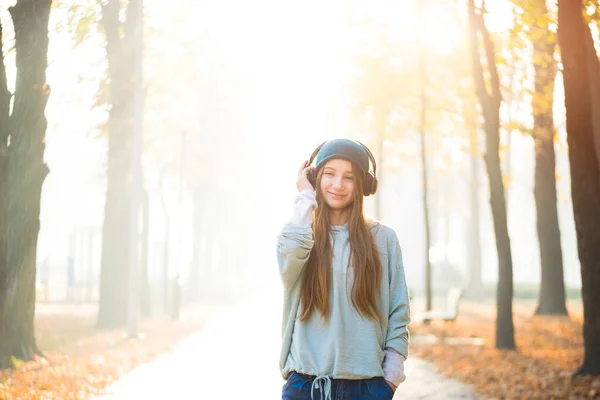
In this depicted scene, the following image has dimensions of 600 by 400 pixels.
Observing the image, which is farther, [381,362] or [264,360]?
[264,360]

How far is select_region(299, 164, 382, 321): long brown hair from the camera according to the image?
3.73m

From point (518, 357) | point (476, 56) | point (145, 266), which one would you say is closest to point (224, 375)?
point (518, 357)

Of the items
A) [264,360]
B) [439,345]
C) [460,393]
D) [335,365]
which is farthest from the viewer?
[439,345]

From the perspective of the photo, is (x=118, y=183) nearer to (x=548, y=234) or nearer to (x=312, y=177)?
(x=548, y=234)

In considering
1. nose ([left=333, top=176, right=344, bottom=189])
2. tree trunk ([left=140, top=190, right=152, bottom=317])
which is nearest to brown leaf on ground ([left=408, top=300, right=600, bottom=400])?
nose ([left=333, top=176, right=344, bottom=189])

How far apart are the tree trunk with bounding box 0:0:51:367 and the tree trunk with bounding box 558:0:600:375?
6.57 meters

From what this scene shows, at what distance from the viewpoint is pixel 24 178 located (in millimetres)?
10930

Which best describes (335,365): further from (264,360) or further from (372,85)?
(372,85)

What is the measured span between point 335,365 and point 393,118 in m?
22.5

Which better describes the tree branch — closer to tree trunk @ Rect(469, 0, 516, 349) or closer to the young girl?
tree trunk @ Rect(469, 0, 516, 349)

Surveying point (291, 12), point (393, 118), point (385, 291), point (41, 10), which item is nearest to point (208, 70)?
point (393, 118)

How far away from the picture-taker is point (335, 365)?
367 centimetres

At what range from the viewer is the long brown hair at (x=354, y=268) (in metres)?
3.73

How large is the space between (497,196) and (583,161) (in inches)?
169
